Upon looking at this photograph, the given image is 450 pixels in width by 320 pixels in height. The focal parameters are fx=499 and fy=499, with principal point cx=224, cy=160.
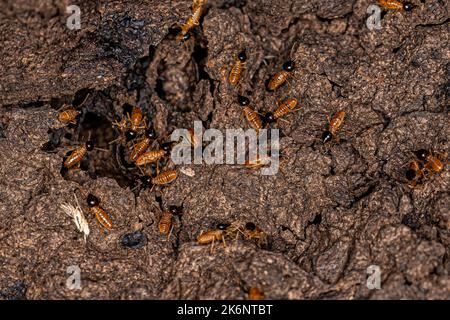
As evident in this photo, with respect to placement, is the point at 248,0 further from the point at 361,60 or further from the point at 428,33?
the point at 428,33

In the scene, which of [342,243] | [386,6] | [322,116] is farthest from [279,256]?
Result: [386,6]

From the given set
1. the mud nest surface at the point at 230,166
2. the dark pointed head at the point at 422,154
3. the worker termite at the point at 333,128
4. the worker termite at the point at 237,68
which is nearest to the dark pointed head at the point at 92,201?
the mud nest surface at the point at 230,166

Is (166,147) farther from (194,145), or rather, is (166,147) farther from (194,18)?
(194,18)

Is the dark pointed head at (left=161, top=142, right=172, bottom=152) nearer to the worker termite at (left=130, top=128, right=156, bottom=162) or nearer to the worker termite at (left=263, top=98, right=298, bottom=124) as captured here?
the worker termite at (left=130, top=128, right=156, bottom=162)

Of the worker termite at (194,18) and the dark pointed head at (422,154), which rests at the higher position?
the worker termite at (194,18)

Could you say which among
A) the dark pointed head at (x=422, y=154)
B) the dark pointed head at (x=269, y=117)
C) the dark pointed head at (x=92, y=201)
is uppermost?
the dark pointed head at (x=269, y=117)

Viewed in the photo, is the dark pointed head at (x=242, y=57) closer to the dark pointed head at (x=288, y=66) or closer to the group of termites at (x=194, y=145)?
the group of termites at (x=194, y=145)

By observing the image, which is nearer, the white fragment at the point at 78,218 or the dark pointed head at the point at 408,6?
the white fragment at the point at 78,218

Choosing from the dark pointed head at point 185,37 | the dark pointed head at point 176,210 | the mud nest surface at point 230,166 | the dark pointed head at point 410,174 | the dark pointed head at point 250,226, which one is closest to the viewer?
the mud nest surface at point 230,166

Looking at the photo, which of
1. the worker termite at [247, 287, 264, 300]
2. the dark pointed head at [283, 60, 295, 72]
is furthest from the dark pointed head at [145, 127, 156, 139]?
the worker termite at [247, 287, 264, 300]
